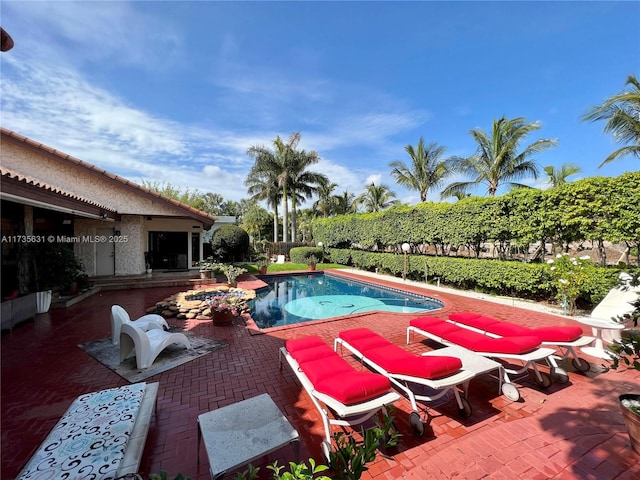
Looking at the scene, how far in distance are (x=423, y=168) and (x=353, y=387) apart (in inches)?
867

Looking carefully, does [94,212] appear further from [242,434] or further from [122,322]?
[242,434]

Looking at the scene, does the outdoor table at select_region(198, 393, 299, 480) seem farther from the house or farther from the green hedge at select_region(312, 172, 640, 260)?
the green hedge at select_region(312, 172, 640, 260)

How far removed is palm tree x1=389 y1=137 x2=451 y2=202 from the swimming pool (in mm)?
11374

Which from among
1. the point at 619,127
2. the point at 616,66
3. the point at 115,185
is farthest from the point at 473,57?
the point at 115,185

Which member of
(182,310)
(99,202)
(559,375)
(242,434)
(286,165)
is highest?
(286,165)

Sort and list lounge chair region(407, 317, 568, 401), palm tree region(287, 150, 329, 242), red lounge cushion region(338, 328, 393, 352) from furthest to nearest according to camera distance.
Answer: palm tree region(287, 150, 329, 242)
red lounge cushion region(338, 328, 393, 352)
lounge chair region(407, 317, 568, 401)

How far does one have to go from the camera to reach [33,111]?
830 centimetres

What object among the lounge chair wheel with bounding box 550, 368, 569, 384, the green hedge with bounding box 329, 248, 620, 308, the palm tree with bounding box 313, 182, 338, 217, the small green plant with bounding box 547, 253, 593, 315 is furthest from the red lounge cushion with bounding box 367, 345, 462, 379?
the palm tree with bounding box 313, 182, 338, 217

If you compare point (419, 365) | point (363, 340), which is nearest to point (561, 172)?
point (363, 340)

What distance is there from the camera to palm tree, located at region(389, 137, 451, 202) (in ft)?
70.5

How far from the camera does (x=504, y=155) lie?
16984mm

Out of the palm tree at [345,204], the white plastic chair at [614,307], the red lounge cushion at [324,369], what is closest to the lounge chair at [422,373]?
the red lounge cushion at [324,369]

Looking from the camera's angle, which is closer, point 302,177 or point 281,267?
point 281,267

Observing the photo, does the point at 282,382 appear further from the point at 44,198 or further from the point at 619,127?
the point at 619,127
